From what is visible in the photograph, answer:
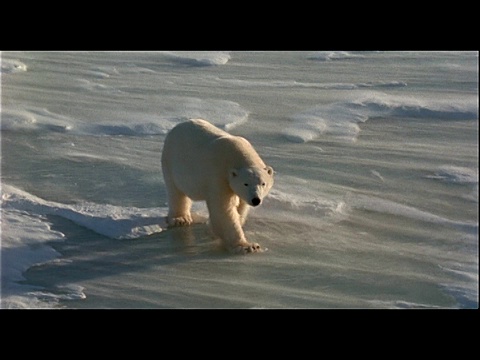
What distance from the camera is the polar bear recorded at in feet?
15.1

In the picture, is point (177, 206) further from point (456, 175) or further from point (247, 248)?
point (456, 175)

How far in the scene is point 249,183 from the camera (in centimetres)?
455

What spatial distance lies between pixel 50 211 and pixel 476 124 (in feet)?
14.7

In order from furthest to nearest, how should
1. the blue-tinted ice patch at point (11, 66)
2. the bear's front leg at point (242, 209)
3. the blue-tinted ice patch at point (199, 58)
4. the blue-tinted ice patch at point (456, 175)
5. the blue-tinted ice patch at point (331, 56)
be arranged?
the blue-tinted ice patch at point (331, 56) → the blue-tinted ice patch at point (199, 58) → the blue-tinted ice patch at point (11, 66) → the blue-tinted ice patch at point (456, 175) → the bear's front leg at point (242, 209)

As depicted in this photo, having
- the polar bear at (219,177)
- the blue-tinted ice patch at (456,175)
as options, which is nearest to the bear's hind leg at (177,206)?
the polar bear at (219,177)

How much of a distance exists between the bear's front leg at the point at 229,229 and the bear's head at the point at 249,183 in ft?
0.55

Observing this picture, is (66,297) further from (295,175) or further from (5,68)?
(5,68)

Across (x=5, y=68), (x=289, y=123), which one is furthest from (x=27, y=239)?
(x=5, y=68)

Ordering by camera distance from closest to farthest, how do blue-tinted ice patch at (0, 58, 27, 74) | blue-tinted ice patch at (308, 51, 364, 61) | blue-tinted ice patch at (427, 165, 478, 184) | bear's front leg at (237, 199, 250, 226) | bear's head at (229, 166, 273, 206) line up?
1. bear's head at (229, 166, 273, 206)
2. bear's front leg at (237, 199, 250, 226)
3. blue-tinted ice patch at (427, 165, 478, 184)
4. blue-tinted ice patch at (0, 58, 27, 74)
5. blue-tinted ice patch at (308, 51, 364, 61)

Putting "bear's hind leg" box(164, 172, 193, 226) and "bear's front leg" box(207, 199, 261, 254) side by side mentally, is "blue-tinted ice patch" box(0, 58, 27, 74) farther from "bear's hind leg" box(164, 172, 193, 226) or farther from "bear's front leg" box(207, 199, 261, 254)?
"bear's front leg" box(207, 199, 261, 254)

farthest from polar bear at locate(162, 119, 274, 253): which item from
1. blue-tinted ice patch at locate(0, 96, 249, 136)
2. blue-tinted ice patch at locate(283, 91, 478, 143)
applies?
blue-tinted ice patch at locate(0, 96, 249, 136)

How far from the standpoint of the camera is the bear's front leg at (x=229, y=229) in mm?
4688

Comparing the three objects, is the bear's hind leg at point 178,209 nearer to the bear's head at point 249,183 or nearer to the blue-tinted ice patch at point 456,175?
the bear's head at point 249,183

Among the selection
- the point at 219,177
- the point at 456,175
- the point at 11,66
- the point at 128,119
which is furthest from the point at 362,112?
the point at 11,66
